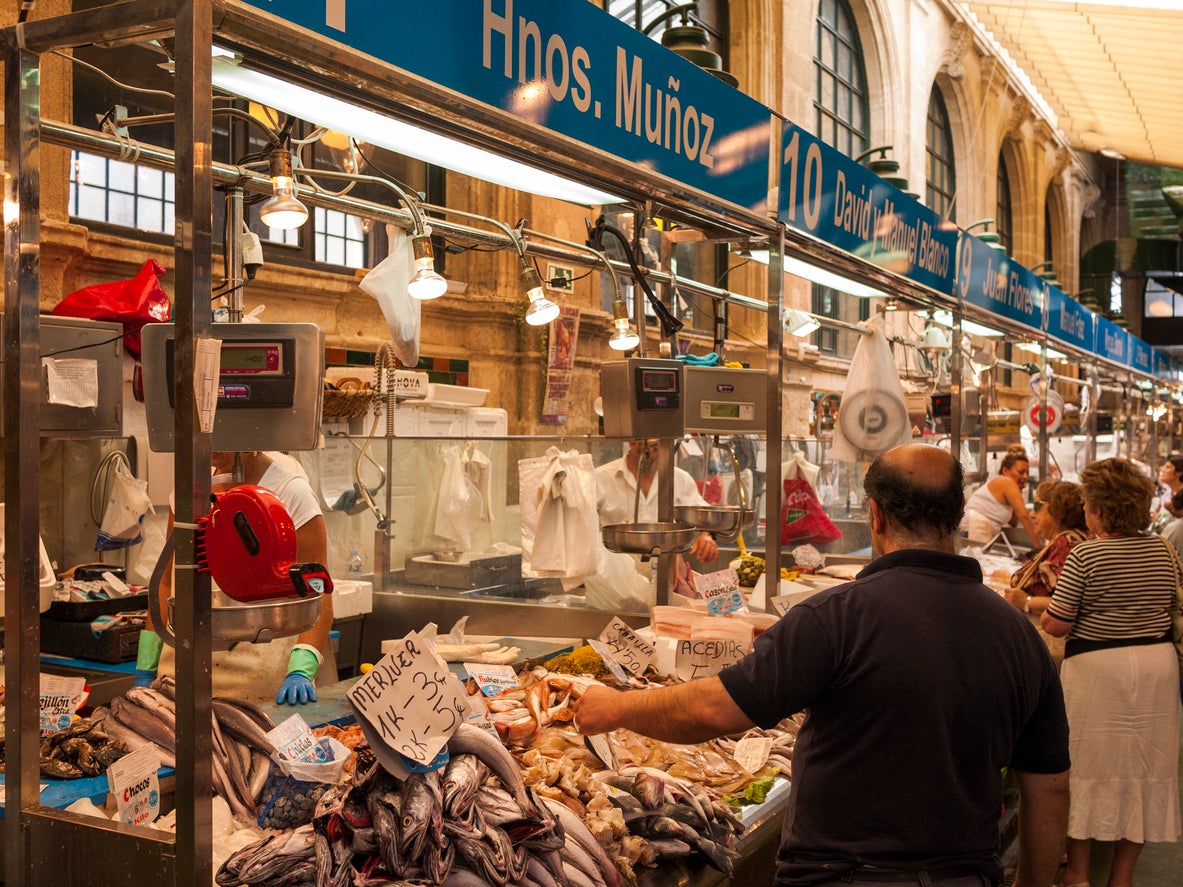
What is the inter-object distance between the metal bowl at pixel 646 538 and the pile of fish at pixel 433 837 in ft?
4.58

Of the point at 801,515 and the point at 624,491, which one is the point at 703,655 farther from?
the point at 801,515

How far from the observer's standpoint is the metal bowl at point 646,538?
3766 millimetres

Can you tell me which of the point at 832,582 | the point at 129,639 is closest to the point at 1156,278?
the point at 832,582

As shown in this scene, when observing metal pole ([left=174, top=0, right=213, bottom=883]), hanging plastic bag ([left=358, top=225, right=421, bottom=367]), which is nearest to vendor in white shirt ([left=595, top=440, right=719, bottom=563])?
hanging plastic bag ([left=358, top=225, right=421, bottom=367])

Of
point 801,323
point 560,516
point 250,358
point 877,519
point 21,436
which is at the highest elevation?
point 801,323

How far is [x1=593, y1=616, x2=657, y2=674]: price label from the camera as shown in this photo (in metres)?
3.67

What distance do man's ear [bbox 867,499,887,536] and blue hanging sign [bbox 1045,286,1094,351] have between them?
6.63 m

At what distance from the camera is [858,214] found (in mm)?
4676

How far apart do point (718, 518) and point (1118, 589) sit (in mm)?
1827

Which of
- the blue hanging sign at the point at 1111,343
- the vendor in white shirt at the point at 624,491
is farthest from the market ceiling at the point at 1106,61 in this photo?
the vendor in white shirt at the point at 624,491

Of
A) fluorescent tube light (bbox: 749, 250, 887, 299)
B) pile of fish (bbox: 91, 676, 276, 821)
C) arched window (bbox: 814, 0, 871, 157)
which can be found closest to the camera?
pile of fish (bbox: 91, 676, 276, 821)

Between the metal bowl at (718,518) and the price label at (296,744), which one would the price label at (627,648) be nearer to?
the metal bowl at (718,518)

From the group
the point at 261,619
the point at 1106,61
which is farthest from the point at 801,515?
the point at 1106,61

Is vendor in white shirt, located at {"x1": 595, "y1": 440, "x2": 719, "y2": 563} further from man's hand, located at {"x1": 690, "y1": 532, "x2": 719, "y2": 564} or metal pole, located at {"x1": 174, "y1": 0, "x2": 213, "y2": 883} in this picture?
metal pole, located at {"x1": 174, "y1": 0, "x2": 213, "y2": 883}
